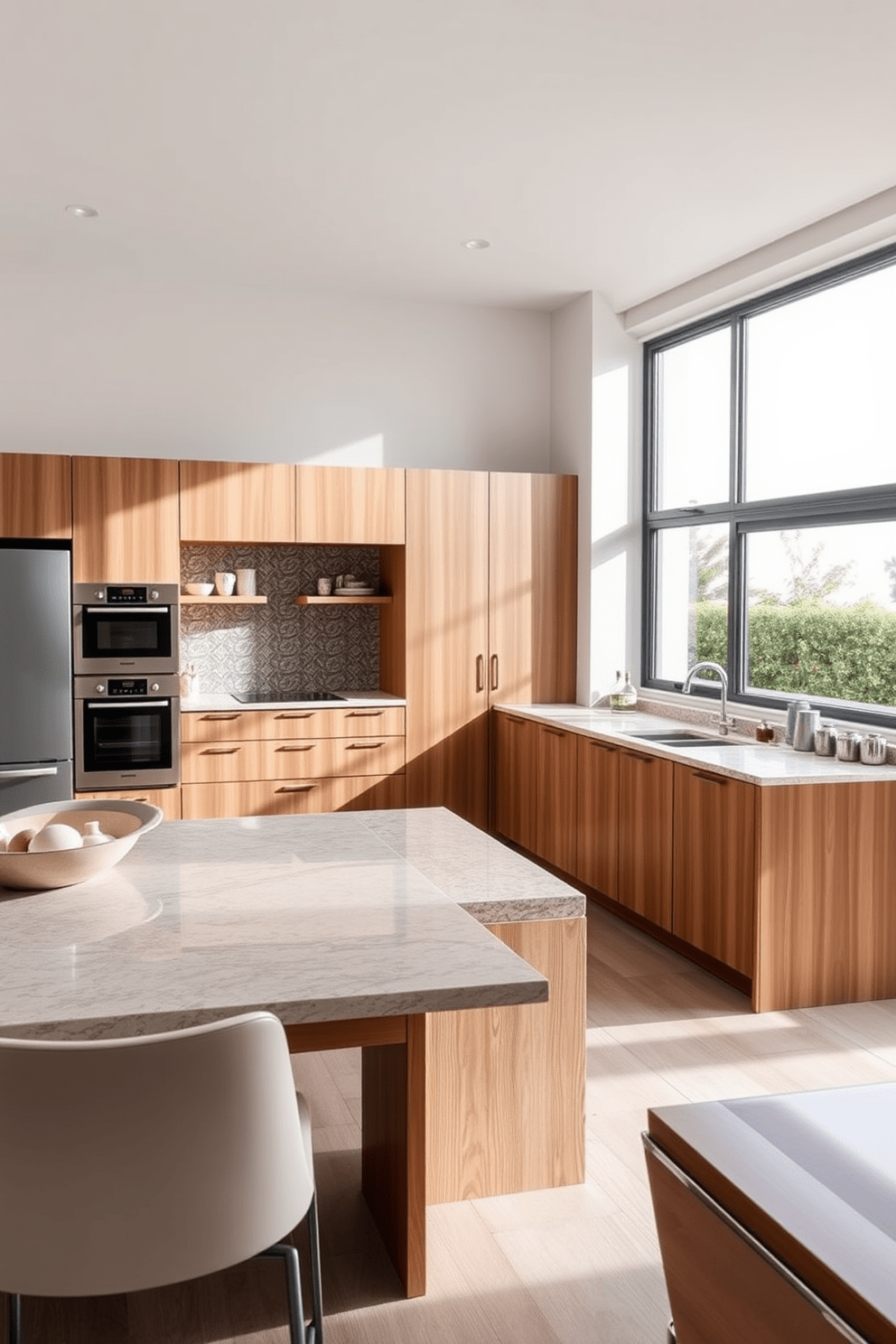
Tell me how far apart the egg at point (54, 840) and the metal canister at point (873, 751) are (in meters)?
2.82

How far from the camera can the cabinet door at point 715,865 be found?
3.74 meters

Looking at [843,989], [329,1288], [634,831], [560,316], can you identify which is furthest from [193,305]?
[329,1288]

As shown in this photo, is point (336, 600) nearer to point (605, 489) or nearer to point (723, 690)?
point (605, 489)

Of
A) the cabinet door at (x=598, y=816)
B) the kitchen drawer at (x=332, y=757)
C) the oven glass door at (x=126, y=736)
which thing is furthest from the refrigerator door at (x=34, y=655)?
the cabinet door at (x=598, y=816)

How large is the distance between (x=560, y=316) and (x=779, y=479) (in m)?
1.88

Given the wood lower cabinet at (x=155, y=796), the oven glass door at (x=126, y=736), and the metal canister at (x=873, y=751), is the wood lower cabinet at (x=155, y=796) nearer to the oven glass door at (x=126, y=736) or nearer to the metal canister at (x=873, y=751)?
the oven glass door at (x=126, y=736)

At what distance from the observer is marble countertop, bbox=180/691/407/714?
5.26 metres

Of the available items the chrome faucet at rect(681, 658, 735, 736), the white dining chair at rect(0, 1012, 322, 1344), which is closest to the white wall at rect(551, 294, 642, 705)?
the chrome faucet at rect(681, 658, 735, 736)

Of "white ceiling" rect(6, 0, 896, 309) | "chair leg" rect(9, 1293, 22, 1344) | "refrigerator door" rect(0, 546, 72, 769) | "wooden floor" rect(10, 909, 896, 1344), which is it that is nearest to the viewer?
"chair leg" rect(9, 1293, 22, 1344)

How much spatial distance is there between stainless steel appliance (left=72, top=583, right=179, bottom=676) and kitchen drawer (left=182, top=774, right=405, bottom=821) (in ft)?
2.01

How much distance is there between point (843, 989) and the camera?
150 inches

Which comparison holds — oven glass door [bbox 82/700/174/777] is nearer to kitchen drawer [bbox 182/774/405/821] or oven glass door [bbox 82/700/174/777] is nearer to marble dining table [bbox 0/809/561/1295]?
kitchen drawer [bbox 182/774/405/821]

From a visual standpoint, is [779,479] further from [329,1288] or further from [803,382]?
[329,1288]

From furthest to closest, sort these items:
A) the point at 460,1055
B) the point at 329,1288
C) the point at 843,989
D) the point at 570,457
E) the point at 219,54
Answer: the point at 570,457 → the point at 843,989 → the point at 219,54 → the point at 460,1055 → the point at 329,1288
